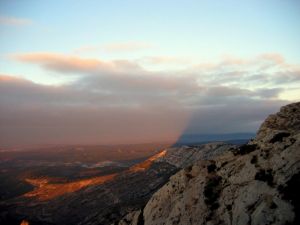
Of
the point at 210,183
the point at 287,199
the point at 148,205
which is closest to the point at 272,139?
the point at 210,183

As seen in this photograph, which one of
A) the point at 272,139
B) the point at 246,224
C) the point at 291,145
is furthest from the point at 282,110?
the point at 246,224

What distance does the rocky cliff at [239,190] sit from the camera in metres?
36.0

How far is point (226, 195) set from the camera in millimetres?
43250

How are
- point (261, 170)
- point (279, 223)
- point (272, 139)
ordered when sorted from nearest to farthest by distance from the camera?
point (279, 223) → point (261, 170) → point (272, 139)

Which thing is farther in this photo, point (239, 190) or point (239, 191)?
point (239, 190)

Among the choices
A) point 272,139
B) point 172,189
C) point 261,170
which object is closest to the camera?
point 261,170

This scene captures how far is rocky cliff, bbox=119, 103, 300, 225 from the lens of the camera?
3600cm

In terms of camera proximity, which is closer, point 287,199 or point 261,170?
point 287,199

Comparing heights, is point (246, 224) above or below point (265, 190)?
below

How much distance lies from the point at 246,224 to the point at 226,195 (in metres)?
6.81

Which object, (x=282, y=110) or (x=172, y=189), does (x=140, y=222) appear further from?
(x=282, y=110)

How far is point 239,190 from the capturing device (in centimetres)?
4184

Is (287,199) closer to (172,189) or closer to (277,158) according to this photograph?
(277,158)

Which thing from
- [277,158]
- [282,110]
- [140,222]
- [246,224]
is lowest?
[140,222]
